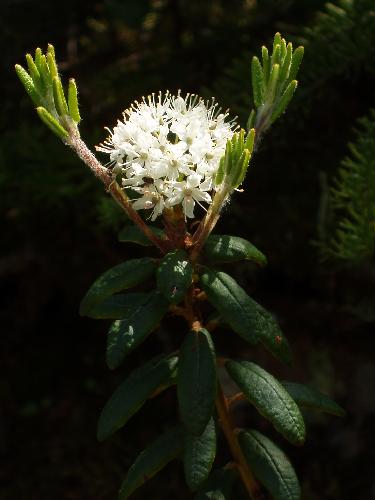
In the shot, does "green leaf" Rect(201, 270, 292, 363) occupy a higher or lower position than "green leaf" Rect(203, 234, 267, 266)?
lower

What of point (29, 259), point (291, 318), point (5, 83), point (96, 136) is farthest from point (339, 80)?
point (29, 259)

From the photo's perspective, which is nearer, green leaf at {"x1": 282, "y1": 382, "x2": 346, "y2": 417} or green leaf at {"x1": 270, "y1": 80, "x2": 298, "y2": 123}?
green leaf at {"x1": 270, "y1": 80, "x2": 298, "y2": 123}

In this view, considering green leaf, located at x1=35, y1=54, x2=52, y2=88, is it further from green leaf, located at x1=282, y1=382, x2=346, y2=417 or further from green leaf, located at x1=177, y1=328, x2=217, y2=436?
green leaf, located at x1=282, y1=382, x2=346, y2=417

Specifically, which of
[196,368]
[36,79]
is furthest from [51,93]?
[196,368]

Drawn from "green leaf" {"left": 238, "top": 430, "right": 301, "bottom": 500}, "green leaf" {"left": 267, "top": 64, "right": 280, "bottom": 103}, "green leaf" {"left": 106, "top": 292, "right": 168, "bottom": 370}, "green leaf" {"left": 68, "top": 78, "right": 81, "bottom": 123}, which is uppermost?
"green leaf" {"left": 68, "top": 78, "right": 81, "bottom": 123}

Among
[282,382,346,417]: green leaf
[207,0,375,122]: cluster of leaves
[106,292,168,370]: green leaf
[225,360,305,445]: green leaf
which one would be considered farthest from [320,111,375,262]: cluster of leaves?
[106,292,168,370]: green leaf

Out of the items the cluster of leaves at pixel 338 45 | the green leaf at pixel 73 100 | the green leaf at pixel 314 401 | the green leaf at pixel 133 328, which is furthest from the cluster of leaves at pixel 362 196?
the green leaf at pixel 73 100

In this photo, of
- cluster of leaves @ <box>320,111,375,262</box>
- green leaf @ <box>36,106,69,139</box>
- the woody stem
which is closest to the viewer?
green leaf @ <box>36,106,69,139</box>
